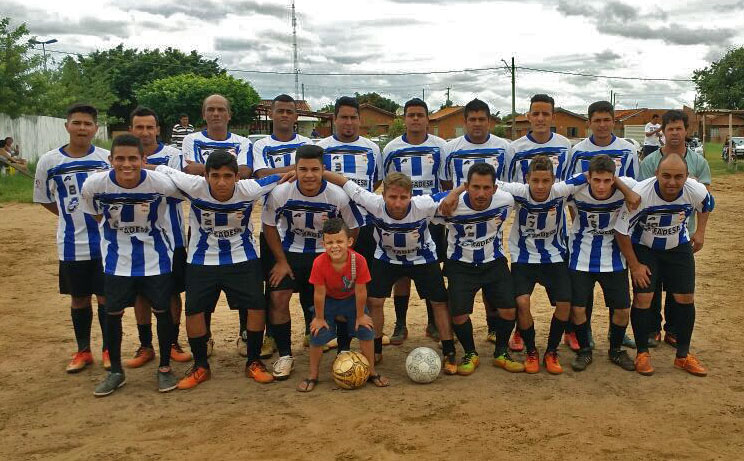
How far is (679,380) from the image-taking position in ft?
18.2

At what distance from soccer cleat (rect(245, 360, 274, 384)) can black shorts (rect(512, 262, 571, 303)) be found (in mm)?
2383

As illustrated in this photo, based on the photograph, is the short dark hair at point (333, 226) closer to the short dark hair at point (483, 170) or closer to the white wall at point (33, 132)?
the short dark hair at point (483, 170)

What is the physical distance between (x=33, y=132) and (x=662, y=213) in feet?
90.2

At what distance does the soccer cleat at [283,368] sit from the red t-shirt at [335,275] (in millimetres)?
871

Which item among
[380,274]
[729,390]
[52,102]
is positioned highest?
[52,102]

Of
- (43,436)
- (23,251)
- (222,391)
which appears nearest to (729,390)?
(222,391)

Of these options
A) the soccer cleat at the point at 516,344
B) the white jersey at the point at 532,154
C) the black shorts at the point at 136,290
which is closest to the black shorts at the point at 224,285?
the black shorts at the point at 136,290

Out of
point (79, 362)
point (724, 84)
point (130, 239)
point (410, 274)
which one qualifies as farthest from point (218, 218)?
point (724, 84)

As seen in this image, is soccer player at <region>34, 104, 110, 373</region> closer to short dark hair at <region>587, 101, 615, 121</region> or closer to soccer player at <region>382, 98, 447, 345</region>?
soccer player at <region>382, 98, 447, 345</region>

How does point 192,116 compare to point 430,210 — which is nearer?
point 430,210

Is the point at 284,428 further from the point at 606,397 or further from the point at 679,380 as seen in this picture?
the point at 679,380

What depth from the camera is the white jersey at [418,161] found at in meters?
6.42

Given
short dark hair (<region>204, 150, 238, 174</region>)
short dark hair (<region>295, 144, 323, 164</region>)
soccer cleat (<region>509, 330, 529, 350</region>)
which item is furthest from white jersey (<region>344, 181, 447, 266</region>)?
soccer cleat (<region>509, 330, 529, 350</region>)

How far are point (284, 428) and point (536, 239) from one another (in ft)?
9.45
